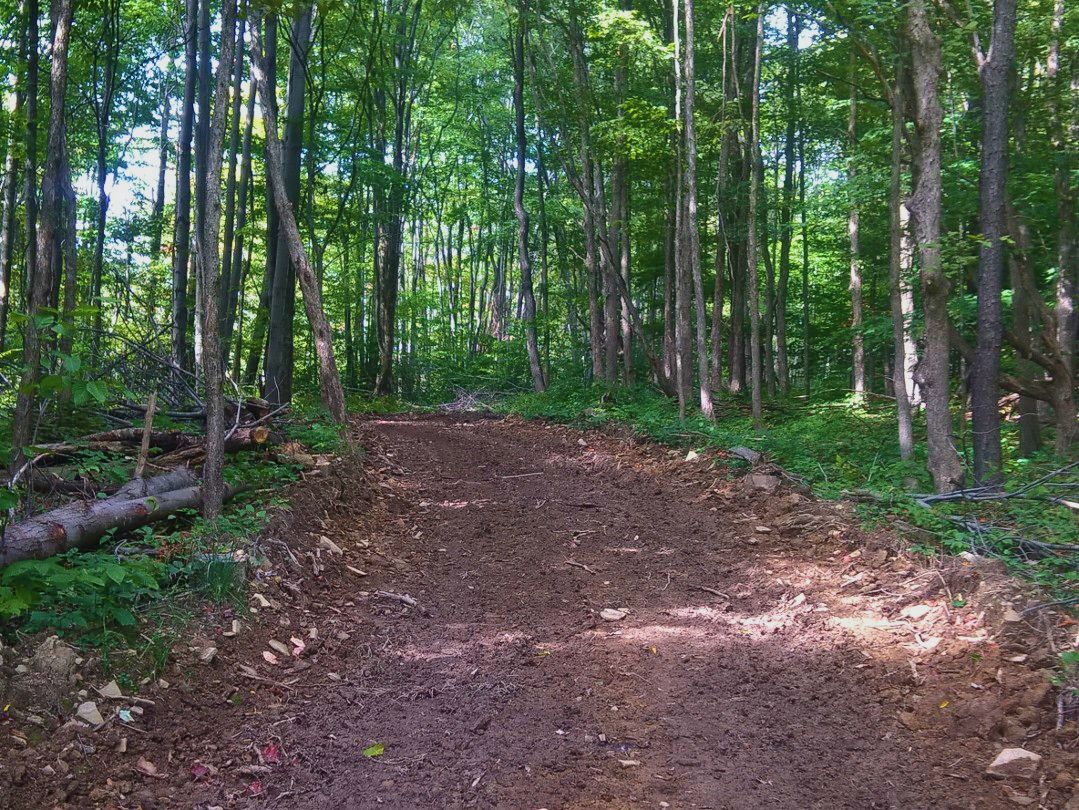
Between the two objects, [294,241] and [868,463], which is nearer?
[294,241]

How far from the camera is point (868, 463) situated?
1020cm

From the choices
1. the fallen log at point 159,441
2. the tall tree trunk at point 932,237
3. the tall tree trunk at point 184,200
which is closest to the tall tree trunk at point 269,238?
the tall tree trunk at point 184,200

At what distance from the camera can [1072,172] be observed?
33.1ft

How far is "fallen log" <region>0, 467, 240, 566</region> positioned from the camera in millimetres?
4051

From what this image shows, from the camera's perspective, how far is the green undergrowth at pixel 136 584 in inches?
141

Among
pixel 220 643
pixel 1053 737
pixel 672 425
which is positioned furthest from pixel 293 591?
pixel 672 425

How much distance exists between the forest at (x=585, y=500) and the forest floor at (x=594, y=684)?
0.08 feet

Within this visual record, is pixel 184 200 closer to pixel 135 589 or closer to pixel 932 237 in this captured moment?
pixel 135 589

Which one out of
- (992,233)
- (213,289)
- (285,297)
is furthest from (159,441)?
(992,233)

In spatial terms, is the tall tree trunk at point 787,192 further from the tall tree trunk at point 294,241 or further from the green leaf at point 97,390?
the green leaf at point 97,390

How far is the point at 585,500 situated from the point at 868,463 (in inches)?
174

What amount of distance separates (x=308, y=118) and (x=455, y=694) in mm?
18064

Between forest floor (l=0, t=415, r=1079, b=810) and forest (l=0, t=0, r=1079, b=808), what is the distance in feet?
0.08

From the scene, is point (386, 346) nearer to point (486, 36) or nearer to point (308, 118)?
point (308, 118)
